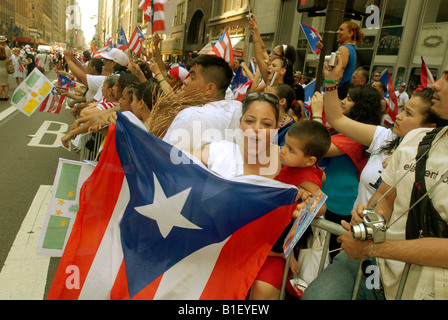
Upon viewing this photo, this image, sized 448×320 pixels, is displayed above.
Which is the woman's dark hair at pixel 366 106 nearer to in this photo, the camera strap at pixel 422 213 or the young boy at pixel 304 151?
the young boy at pixel 304 151

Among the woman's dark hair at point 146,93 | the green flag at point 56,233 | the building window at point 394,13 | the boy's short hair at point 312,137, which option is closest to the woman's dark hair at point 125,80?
the woman's dark hair at point 146,93

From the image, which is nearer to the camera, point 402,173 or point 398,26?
point 402,173

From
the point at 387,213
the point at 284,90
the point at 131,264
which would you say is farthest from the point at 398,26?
the point at 131,264

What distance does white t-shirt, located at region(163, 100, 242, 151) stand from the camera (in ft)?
7.84

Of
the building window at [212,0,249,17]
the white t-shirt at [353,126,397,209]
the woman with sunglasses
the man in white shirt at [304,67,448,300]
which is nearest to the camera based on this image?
the man in white shirt at [304,67,448,300]

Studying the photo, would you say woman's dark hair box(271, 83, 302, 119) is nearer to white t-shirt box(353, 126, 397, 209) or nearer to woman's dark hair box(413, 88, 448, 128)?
white t-shirt box(353, 126, 397, 209)

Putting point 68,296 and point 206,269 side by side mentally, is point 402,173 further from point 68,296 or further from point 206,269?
point 68,296

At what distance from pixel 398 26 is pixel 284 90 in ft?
39.6

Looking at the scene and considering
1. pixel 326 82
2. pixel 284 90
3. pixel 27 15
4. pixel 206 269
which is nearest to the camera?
pixel 206 269

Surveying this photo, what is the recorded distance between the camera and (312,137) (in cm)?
218

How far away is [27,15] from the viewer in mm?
106000

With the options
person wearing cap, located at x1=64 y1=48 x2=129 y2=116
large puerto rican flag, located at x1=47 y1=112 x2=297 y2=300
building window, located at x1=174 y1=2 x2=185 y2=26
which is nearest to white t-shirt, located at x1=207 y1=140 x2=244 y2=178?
large puerto rican flag, located at x1=47 y1=112 x2=297 y2=300

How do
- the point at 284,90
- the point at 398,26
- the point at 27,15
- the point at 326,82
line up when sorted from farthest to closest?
the point at 27,15, the point at 398,26, the point at 284,90, the point at 326,82

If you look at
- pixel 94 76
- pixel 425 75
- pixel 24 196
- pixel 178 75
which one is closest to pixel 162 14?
pixel 178 75
